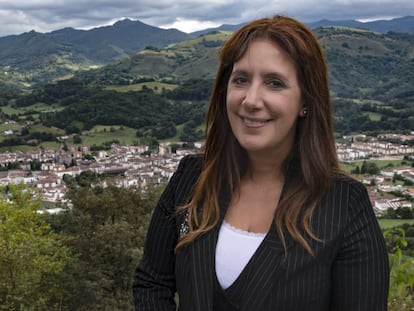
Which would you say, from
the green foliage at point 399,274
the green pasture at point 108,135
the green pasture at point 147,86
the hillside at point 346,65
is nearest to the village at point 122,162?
the green pasture at point 108,135

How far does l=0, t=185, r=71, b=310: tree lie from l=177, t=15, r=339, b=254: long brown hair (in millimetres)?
7069

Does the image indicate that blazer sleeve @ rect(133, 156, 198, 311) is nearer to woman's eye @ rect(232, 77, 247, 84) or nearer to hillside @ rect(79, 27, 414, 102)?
woman's eye @ rect(232, 77, 247, 84)

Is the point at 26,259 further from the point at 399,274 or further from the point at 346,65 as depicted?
the point at 346,65

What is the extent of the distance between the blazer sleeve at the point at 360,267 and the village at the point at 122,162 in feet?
94.9

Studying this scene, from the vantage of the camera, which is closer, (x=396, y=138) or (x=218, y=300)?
(x=218, y=300)

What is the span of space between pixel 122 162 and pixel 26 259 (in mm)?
32436

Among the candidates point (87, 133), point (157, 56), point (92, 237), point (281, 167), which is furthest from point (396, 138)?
point (157, 56)

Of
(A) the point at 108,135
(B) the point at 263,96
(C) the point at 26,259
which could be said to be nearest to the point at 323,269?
(B) the point at 263,96

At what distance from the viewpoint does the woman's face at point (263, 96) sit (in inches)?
48.5

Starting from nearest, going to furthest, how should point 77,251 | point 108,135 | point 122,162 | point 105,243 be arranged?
point 105,243, point 77,251, point 122,162, point 108,135

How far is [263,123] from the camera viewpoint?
1.27 m

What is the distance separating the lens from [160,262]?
57.3 inches

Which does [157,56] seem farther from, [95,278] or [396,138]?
[95,278]

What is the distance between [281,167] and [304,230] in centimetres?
23
